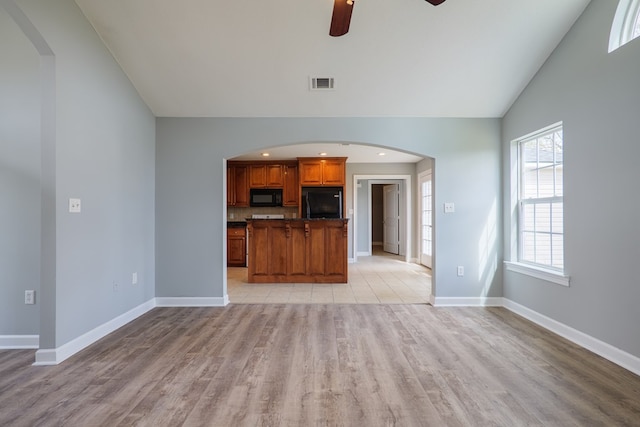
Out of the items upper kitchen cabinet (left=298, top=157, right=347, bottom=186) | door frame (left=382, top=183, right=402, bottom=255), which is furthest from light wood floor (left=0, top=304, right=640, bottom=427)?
door frame (left=382, top=183, right=402, bottom=255)

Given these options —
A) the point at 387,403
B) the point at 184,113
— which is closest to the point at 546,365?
the point at 387,403

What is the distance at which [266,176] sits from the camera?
291 inches

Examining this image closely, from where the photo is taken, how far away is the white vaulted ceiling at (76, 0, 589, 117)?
284cm

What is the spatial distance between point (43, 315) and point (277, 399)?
1.94 m

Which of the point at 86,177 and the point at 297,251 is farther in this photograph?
the point at 297,251

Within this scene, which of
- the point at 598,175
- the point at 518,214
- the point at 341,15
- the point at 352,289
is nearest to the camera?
the point at 341,15

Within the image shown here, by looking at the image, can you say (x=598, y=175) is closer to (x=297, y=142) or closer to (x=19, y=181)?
(x=297, y=142)

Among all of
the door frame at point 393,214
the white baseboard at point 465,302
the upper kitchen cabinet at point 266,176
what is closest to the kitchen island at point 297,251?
the white baseboard at point 465,302

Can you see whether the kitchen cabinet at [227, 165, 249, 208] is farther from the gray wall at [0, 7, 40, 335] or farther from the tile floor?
the gray wall at [0, 7, 40, 335]

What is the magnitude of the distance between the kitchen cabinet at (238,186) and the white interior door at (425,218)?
3.96 m

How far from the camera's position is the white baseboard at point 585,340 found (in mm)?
2330

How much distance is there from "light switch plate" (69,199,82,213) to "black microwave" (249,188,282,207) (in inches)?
185

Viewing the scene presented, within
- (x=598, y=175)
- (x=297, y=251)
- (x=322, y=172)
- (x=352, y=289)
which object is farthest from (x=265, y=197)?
(x=598, y=175)

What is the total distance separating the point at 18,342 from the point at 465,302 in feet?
14.8
